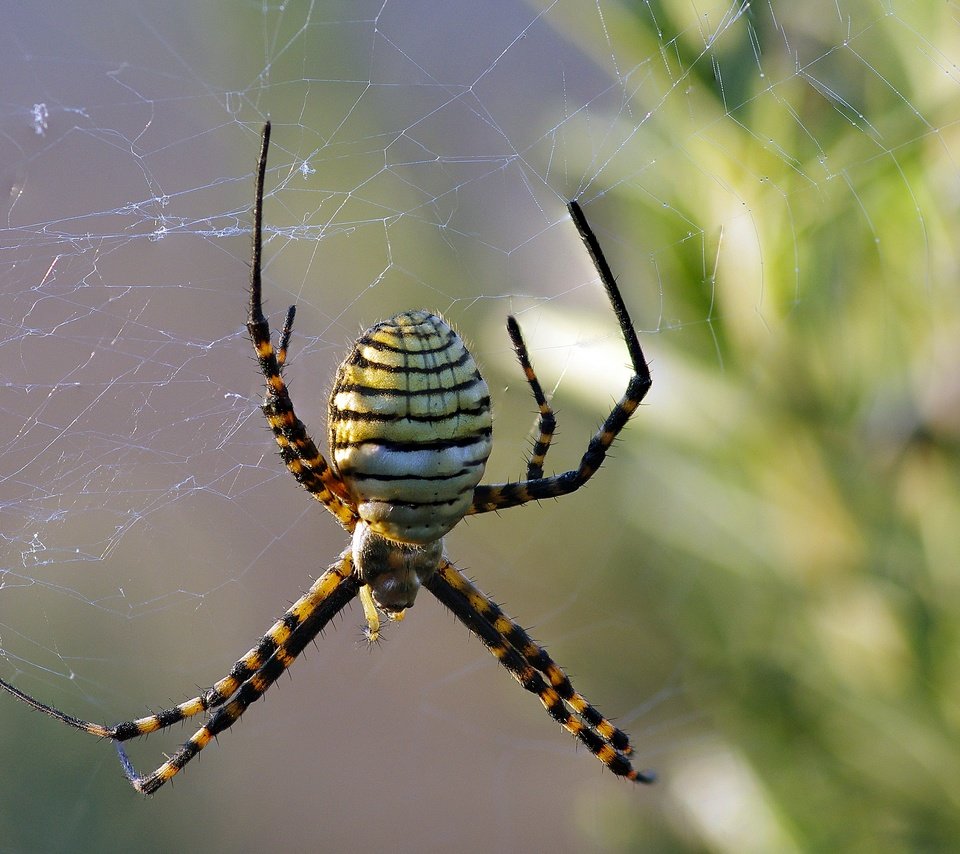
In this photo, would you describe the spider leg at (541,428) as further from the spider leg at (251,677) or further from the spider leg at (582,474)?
the spider leg at (251,677)

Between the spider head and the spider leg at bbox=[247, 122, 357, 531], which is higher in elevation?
the spider leg at bbox=[247, 122, 357, 531]

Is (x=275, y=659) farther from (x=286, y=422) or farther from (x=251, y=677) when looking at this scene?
(x=286, y=422)

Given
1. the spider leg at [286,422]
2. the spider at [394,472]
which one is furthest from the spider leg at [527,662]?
the spider leg at [286,422]

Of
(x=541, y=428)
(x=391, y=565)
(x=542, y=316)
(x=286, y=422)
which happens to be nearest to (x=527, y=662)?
(x=391, y=565)

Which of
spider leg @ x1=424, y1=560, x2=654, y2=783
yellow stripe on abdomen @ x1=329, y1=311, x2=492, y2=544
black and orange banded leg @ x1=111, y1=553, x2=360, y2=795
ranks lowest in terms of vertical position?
spider leg @ x1=424, y1=560, x2=654, y2=783

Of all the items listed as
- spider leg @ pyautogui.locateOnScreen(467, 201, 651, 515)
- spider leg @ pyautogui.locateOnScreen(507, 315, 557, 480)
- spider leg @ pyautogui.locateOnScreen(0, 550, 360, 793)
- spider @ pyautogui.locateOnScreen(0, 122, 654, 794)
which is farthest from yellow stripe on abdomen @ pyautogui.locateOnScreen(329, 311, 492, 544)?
spider leg @ pyautogui.locateOnScreen(0, 550, 360, 793)

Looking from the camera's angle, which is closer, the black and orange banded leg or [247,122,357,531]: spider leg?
[247,122,357,531]: spider leg

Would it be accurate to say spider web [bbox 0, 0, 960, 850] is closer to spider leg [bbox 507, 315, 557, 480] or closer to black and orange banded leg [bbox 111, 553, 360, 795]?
spider leg [bbox 507, 315, 557, 480]

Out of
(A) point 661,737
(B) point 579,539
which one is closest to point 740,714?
(B) point 579,539
